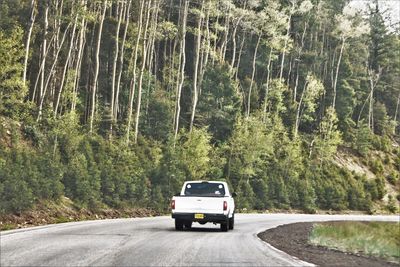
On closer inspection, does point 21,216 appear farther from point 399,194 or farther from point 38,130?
point 399,194

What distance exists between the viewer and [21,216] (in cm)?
2095

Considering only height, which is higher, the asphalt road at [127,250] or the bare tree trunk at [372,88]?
the bare tree trunk at [372,88]

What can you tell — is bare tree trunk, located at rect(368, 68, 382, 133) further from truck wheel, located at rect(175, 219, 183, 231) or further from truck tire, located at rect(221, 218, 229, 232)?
truck wheel, located at rect(175, 219, 183, 231)

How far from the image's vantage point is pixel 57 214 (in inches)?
926

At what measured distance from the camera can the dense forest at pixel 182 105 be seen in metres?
31.2

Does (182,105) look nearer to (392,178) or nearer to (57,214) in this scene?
(392,178)

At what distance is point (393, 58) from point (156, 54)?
42.7 metres

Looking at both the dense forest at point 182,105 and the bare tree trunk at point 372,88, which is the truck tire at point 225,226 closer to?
the dense forest at point 182,105

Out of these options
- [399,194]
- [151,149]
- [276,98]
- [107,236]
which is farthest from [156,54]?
[107,236]

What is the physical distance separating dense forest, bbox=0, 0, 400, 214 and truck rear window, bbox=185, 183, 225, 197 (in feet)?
19.9

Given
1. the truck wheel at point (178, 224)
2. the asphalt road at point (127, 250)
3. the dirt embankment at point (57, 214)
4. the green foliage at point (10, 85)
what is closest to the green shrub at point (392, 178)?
the dirt embankment at point (57, 214)

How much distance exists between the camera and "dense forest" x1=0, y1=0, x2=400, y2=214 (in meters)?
31.2

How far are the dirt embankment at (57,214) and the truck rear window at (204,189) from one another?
17.2ft

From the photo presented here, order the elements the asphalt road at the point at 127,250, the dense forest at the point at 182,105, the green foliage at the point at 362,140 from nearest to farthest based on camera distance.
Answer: the asphalt road at the point at 127,250, the dense forest at the point at 182,105, the green foliage at the point at 362,140
